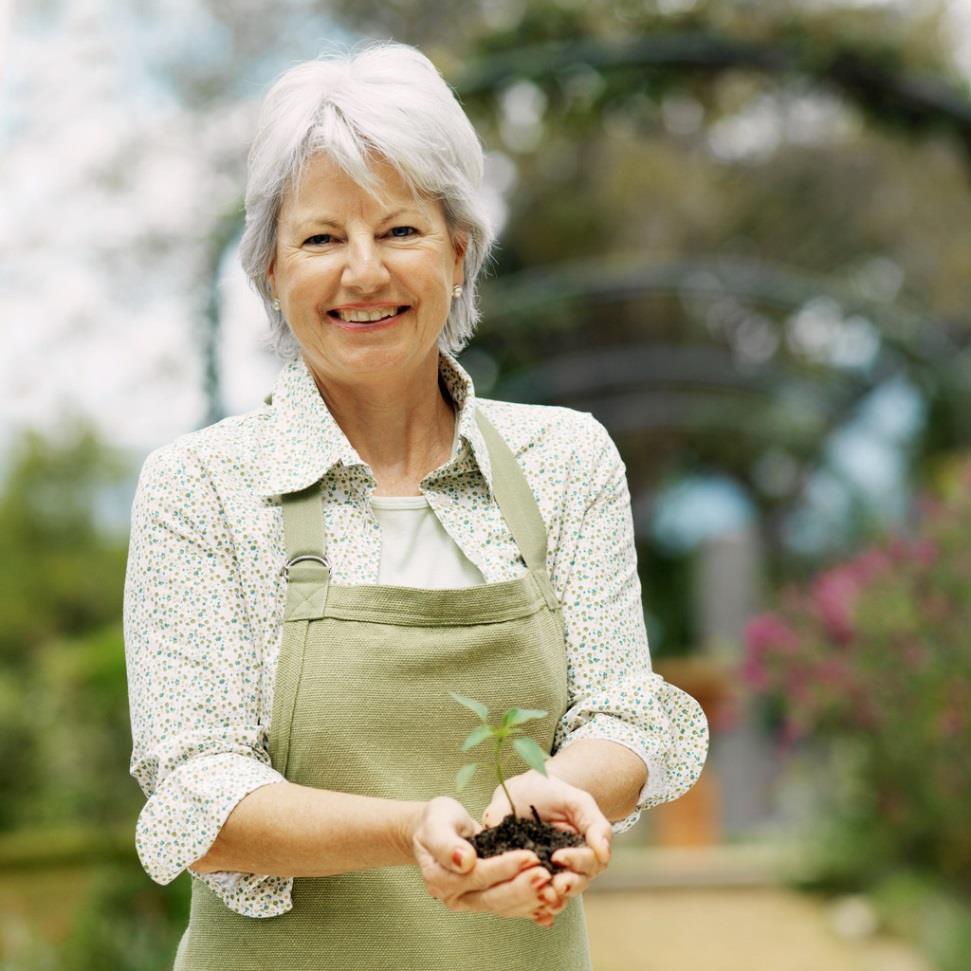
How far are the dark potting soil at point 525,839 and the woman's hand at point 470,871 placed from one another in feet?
0.05

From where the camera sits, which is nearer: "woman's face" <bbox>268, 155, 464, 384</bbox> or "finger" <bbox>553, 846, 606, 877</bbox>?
"finger" <bbox>553, 846, 606, 877</bbox>

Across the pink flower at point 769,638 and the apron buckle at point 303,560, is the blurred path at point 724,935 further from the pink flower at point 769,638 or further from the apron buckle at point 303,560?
the apron buckle at point 303,560

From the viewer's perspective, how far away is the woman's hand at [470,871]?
1.40 metres

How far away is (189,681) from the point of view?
1.63 meters

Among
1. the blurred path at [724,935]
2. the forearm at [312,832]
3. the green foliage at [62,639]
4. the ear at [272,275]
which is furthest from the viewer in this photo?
the blurred path at [724,935]

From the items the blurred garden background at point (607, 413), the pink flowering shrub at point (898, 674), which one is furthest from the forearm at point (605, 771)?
the pink flowering shrub at point (898, 674)

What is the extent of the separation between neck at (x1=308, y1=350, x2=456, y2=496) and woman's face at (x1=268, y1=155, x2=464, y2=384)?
0.06 meters

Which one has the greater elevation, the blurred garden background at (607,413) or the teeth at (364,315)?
the blurred garden background at (607,413)

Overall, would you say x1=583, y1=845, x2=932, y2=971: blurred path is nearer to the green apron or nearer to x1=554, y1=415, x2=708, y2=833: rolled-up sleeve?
x1=554, y1=415, x2=708, y2=833: rolled-up sleeve

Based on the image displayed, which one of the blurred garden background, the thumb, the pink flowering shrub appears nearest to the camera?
the thumb

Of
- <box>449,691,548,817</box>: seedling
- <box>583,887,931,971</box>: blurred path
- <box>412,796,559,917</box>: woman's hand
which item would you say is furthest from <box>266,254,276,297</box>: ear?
<box>583,887,931,971</box>: blurred path

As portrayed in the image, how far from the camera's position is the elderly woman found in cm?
163

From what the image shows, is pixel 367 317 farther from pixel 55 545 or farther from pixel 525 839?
pixel 55 545

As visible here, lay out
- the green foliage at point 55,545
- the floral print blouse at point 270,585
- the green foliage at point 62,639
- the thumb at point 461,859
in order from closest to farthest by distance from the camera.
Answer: the thumb at point 461,859
the floral print blouse at point 270,585
the green foliage at point 62,639
the green foliage at point 55,545
